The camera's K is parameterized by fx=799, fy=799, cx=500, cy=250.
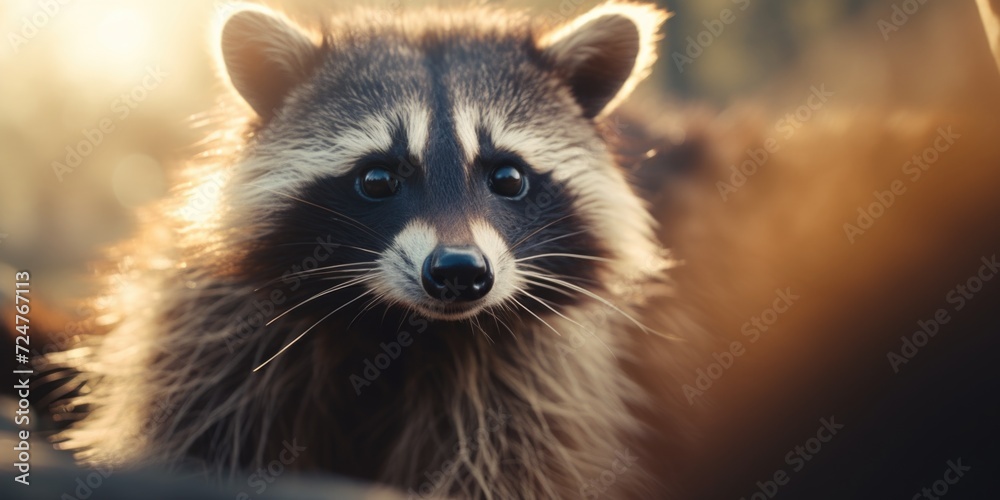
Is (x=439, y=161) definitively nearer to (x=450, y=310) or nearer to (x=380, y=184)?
(x=380, y=184)

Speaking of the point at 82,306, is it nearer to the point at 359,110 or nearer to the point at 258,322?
the point at 258,322

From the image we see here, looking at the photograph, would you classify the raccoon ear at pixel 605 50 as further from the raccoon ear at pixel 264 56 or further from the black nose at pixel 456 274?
the black nose at pixel 456 274

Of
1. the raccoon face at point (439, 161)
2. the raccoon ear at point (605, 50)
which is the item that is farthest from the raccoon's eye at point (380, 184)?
the raccoon ear at point (605, 50)

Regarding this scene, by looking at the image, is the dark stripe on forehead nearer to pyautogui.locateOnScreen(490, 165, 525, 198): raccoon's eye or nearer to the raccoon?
the raccoon

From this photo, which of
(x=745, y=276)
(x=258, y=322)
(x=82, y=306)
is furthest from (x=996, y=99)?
(x=82, y=306)

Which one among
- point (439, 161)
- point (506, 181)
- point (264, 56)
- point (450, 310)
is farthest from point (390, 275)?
point (264, 56)
